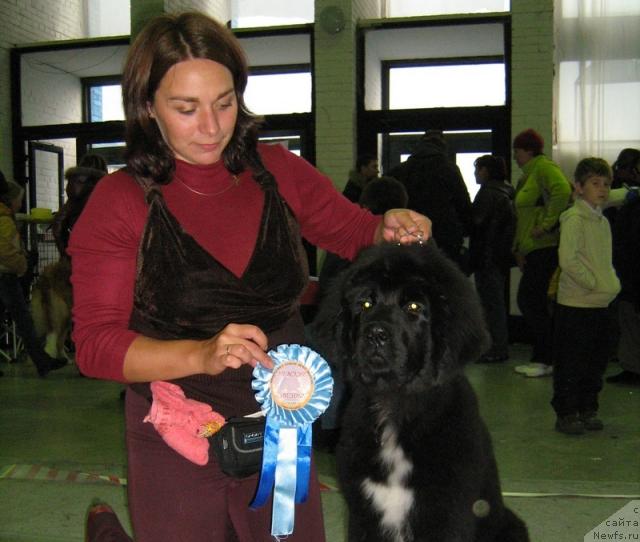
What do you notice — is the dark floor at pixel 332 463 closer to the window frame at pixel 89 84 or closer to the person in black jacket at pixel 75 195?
the person in black jacket at pixel 75 195

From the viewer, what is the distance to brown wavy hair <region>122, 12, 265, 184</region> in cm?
162

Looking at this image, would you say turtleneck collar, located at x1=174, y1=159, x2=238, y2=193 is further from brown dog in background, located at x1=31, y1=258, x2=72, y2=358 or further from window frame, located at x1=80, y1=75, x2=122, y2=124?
window frame, located at x1=80, y1=75, x2=122, y2=124

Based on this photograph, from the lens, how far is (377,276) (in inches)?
90.4

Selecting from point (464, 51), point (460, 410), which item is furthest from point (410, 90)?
point (460, 410)

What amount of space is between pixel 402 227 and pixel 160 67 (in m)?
0.71

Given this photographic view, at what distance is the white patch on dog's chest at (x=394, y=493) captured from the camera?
229 centimetres

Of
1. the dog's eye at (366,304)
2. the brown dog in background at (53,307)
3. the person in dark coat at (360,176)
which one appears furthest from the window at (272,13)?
the dog's eye at (366,304)

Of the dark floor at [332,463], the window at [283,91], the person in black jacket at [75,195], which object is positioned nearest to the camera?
the dark floor at [332,463]

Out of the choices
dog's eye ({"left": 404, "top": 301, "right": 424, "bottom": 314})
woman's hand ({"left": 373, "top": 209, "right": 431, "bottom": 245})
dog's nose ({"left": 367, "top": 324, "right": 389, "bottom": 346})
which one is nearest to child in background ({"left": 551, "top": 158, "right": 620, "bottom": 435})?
dog's eye ({"left": 404, "top": 301, "right": 424, "bottom": 314})

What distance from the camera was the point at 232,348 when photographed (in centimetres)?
141

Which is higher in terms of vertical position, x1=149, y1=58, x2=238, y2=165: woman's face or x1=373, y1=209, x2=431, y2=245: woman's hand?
x1=149, y1=58, x2=238, y2=165: woman's face

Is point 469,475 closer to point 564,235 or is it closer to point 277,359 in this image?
point 277,359

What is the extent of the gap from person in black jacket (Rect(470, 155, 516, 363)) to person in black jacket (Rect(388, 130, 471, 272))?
1.07 m

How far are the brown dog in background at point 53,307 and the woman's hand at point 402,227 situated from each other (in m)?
5.64
